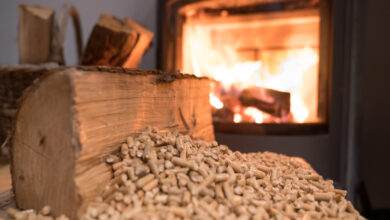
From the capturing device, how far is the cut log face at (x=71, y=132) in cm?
86

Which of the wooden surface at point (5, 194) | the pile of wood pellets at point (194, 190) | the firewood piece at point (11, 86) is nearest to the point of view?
the pile of wood pellets at point (194, 190)

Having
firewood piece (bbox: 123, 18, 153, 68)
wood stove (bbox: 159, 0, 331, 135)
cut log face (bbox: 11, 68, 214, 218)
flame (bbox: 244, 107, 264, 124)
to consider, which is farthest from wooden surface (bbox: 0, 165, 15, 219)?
flame (bbox: 244, 107, 264, 124)

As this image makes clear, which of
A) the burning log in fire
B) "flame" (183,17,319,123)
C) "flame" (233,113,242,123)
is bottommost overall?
"flame" (233,113,242,123)

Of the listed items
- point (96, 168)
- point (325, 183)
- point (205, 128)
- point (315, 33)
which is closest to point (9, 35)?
point (205, 128)

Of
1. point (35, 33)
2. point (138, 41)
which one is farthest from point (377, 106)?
point (35, 33)

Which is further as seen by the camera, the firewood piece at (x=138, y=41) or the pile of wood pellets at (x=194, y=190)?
the firewood piece at (x=138, y=41)

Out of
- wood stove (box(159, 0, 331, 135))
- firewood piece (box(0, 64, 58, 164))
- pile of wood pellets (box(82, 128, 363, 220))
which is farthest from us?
wood stove (box(159, 0, 331, 135))

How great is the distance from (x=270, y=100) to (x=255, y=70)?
0.26 m

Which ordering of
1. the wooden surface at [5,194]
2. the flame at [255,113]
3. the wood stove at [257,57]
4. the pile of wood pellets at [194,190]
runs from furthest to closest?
1. the flame at [255,113]
2. the wood stove at [257,57]
3. the wooden surface at [5,194]
4. the pile of wood pellets at [194,190]

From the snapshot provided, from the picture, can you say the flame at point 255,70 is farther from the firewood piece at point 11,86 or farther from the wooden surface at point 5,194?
the wooden surface at point 5,194

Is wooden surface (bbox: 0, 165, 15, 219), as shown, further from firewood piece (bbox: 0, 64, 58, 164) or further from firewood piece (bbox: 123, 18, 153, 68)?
firewood piece (bbox: 123, 18, 153, 68)

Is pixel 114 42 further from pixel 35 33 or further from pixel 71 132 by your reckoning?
pixel 71 132

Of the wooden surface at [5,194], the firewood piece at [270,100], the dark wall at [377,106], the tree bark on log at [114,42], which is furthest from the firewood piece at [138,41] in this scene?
the dark wall at [377,106]

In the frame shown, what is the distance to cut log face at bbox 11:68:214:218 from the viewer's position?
86cm
